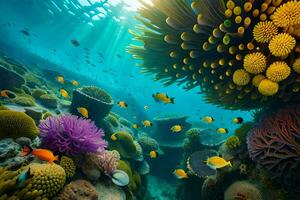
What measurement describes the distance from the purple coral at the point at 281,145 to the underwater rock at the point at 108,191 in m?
2.91

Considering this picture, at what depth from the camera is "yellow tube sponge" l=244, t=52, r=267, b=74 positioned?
147 inches

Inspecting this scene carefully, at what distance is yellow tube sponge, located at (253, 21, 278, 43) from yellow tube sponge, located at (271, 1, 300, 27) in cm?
12

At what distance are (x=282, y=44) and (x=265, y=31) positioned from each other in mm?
326

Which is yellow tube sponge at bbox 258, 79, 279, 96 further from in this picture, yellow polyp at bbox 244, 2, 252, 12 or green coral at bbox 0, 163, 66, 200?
green coral at bbox 0, 163, 66, 200

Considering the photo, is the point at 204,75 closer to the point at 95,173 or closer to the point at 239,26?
the point at 239,26

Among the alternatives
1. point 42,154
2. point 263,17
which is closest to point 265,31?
point 263,17

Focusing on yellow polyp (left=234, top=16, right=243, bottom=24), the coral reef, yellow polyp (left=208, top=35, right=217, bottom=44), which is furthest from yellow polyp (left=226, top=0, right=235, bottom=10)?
the coral reef

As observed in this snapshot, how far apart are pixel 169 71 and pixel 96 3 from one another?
1979cm

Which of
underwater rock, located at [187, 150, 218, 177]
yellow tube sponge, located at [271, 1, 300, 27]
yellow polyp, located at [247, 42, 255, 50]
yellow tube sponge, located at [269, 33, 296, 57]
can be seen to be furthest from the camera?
underwater rock, located at [187, 150, 218, 177]

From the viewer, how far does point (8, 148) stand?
3.92 metres

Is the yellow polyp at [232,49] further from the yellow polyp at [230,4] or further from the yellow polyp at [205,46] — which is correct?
the yellow polyp at [230,4]

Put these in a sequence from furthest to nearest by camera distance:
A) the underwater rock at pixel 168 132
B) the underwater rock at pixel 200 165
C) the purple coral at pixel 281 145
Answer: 1. the underwater rock at pixel 168 132
2. the underwater rock at pixel 200 165
3. the purple coral at pixel 281 145

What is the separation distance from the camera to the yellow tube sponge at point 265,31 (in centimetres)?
355

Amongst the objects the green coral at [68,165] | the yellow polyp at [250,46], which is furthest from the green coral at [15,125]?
the yellow polyp at [250,46]
